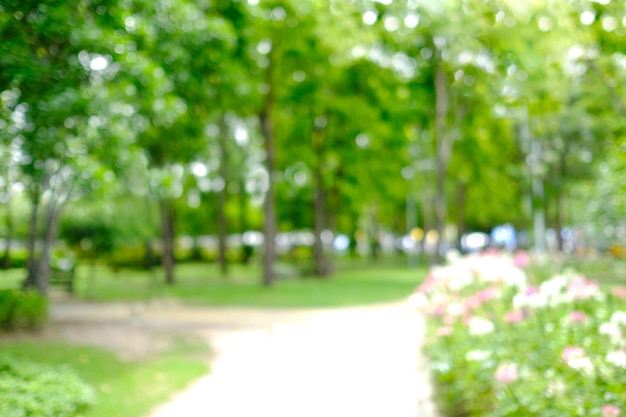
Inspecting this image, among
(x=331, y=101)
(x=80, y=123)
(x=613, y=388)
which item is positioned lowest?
(x=613, y=388)

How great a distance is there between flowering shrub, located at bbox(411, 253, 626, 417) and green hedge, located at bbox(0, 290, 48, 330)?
20.6ft

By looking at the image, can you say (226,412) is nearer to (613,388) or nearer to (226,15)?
(613,388)

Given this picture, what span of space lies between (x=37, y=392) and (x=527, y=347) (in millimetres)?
4388

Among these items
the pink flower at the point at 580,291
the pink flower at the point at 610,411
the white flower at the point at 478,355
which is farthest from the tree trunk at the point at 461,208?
the pink flower at the point at 610,411

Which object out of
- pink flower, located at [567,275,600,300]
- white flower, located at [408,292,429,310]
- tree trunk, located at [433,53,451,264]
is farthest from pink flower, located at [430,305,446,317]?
tree trunk, located at [433,53,451,264]

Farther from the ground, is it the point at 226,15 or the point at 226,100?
the point at 226,15

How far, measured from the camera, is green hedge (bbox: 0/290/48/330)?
11250 mm

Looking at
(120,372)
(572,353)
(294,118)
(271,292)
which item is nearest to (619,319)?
(572,353)

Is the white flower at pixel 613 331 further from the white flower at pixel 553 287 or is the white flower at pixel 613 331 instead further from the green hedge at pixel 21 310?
the green hedge at pixel 21 310

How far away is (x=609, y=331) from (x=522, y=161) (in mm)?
33650

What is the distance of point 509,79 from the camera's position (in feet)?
53.6

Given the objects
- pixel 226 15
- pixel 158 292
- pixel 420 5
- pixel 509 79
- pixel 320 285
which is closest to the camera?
pixel 420 5

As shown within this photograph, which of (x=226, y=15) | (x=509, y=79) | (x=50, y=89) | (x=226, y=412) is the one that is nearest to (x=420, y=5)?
(x=50, y=89)

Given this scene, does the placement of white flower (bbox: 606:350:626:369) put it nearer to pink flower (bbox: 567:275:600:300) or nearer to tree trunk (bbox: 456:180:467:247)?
pink flower (bbox: 567:275:600:300)
